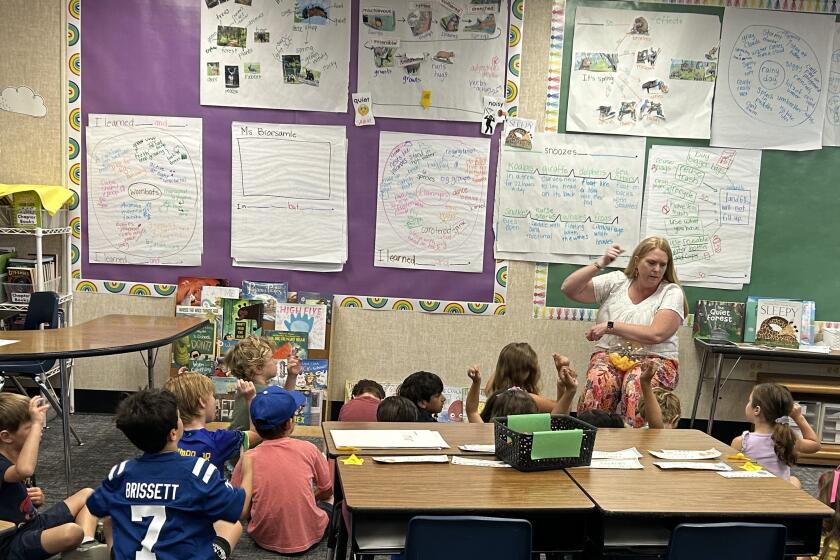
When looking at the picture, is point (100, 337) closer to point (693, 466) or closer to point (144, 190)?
point (144, 190)

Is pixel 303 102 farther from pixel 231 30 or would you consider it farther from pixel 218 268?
pixel 218 268

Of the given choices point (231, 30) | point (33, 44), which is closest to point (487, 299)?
point (231, 30)

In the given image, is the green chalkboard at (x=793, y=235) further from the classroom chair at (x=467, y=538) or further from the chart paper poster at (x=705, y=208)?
the classroom chair at (x=467, y=538)

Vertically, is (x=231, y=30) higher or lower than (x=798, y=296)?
higher

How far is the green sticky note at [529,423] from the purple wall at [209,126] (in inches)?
102

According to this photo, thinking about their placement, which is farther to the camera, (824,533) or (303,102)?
(303,102)

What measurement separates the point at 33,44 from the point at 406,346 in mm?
3118

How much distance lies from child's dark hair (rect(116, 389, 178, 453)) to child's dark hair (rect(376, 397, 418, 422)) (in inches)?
43.3

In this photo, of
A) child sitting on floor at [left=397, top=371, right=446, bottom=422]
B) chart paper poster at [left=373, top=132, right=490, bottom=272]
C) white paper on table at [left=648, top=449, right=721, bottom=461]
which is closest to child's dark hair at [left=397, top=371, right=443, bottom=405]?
child sitting on floor at [left=397, top=371, right=446, bottom=422]

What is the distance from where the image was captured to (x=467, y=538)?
2066 mm

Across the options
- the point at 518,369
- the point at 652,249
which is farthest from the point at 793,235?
the point at 518,369

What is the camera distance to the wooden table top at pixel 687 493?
2.22 metres

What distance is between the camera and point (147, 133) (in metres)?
5.06

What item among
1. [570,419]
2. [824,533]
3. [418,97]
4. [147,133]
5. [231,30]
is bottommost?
[824,533]
